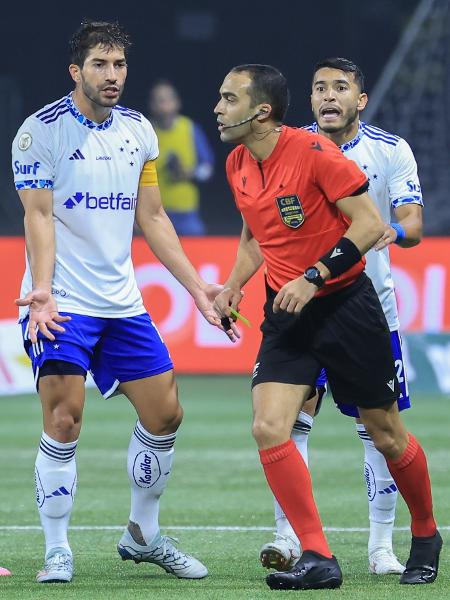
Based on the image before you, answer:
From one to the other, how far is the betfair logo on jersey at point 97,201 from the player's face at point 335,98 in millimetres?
1035

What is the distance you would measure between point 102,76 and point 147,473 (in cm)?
176

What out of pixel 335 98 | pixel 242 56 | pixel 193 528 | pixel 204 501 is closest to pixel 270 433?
pixel 335 98

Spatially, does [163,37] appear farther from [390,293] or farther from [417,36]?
[390,293]

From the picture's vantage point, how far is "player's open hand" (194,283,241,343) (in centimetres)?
688

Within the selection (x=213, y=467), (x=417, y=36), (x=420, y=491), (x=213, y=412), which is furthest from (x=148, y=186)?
(x=417, y=36)

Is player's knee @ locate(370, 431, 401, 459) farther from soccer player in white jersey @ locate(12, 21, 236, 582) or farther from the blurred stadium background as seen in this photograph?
the blurred stadium background

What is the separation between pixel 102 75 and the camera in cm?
669

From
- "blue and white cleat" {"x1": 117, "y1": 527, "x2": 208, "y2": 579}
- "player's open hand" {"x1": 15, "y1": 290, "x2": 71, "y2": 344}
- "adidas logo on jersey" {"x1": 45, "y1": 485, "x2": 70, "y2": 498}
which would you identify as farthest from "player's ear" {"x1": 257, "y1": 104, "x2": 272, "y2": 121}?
"blue and white cleat" {"x1": 117, "y1": 527, "x2": 208, "y2": 579}

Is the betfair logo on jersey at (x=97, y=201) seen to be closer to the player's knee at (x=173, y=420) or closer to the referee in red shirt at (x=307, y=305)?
the referee in red shirt at (x=307, y=305)

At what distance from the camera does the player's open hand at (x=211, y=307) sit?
6879 mm

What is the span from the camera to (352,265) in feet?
20.7

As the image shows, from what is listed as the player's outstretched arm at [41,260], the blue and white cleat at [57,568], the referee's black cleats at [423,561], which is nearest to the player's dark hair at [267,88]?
the player's outstretched arm at [41,260]

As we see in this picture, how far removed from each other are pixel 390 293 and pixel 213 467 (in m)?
3.53

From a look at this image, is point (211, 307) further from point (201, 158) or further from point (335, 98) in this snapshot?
point (201, 158)
